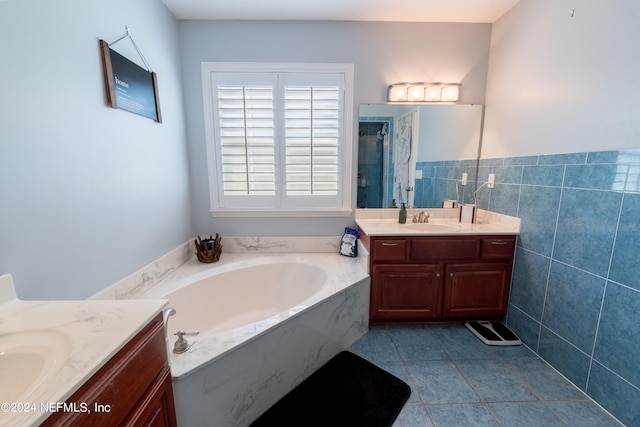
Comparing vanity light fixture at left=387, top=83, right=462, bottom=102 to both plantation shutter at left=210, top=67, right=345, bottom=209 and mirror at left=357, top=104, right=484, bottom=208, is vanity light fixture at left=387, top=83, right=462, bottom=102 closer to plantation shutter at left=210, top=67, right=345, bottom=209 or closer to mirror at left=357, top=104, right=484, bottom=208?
mirror at left=357, top=104, right=484, bottom=208

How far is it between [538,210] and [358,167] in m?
1.38

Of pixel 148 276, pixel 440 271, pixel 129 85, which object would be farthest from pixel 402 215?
pixel 129 85

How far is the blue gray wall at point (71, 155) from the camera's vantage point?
3.27 feet

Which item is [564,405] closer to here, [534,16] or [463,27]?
[534,16]

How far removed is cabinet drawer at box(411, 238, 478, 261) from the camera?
6.70ft

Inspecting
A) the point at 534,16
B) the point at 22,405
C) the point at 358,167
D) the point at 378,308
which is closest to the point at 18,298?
the point at 22,405

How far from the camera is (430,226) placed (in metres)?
2.32

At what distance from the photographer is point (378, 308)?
210 centimetres

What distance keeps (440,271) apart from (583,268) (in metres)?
0.81

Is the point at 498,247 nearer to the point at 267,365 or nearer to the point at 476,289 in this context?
the point at 476,289

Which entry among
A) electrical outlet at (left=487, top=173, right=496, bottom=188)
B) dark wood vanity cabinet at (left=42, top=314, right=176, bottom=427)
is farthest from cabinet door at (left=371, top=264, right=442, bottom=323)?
dark wood vanity cabinet at (left=42, top=314, right=176, bottom=427)

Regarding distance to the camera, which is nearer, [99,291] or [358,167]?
[99,291]

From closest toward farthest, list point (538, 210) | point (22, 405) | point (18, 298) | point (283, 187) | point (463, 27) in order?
1. point (22, 405)
2. point (18, 298)
3. point (538, 210)
4. point (463, 27)
5. point (283, 187)

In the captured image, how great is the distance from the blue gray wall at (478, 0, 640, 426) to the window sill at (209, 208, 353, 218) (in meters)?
1.38
